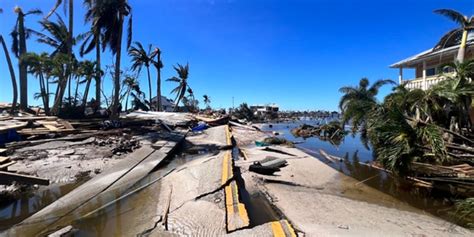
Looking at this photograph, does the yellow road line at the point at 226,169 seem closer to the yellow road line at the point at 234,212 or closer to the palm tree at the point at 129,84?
the yellow road line at the point at 234,212

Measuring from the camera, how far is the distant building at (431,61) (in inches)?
617

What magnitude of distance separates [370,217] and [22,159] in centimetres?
1098

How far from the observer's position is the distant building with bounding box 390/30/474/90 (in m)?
15.7

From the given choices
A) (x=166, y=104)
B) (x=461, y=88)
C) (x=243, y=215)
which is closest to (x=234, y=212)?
(x=243, y=215)

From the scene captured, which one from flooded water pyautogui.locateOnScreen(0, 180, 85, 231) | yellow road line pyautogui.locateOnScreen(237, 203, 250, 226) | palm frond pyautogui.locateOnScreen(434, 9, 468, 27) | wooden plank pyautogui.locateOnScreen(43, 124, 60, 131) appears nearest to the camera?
yellow road line pyautogui.locateOnScreen(237, 203, 250, 226)

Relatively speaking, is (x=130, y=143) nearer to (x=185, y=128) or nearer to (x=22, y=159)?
(x=22, y=159)

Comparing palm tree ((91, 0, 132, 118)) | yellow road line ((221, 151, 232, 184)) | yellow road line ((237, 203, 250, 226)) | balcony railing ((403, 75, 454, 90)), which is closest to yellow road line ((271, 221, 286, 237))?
yellow road line ((237, 203, 250, 226))

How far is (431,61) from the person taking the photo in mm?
18312

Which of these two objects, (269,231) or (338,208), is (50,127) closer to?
(269,231)

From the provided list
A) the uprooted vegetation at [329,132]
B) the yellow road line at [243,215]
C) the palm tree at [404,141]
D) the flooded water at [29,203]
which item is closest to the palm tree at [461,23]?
the palm tree at [404,141]

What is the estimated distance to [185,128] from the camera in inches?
950

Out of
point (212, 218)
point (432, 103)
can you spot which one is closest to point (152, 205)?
point (212, 218)

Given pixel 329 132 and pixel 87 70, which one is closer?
pixel 87 70

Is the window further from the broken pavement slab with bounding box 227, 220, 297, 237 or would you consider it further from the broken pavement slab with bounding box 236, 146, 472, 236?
the broken pavement slab with bounding box 227, 220, 297, 237
